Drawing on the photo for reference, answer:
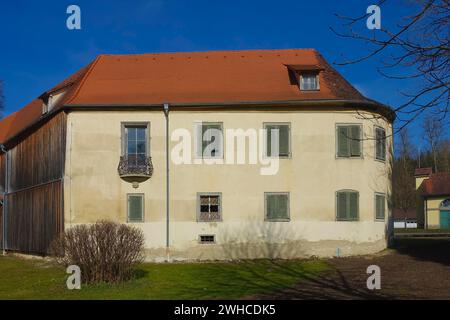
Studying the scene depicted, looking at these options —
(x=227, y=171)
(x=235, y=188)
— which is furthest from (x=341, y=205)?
(x=227, y=171)

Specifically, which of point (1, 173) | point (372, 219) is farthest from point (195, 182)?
point (1, 173)

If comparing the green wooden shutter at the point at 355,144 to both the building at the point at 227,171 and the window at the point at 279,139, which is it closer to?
the building at the point at 227,171

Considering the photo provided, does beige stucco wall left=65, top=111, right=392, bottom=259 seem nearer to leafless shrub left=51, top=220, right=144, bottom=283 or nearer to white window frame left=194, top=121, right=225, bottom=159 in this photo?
white window frame left=194, top=121, right=225, bottom=159

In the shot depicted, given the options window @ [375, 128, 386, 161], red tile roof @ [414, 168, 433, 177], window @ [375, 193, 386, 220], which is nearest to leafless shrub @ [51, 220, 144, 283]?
window @ [375, 193, 386, 220]

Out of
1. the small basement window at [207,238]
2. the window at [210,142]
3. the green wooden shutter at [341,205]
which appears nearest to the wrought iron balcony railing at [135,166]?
the window at [210,142]

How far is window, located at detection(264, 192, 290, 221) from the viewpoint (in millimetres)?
24531

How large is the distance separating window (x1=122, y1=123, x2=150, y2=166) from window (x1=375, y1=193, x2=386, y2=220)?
10241 mm

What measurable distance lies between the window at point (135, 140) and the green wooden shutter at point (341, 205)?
331 inches

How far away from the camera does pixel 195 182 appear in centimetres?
2478

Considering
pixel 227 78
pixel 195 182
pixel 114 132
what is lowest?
pixel 195 182

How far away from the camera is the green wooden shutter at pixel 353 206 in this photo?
24594mm

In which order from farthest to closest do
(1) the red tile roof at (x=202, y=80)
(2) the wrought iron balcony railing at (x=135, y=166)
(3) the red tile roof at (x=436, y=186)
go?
(3) the red tile roof at (x=436, y=186) < (1) the red tile roof at (x=202, y=80) < (2) the wrought iron balcony railing at (x=135, y=166)
